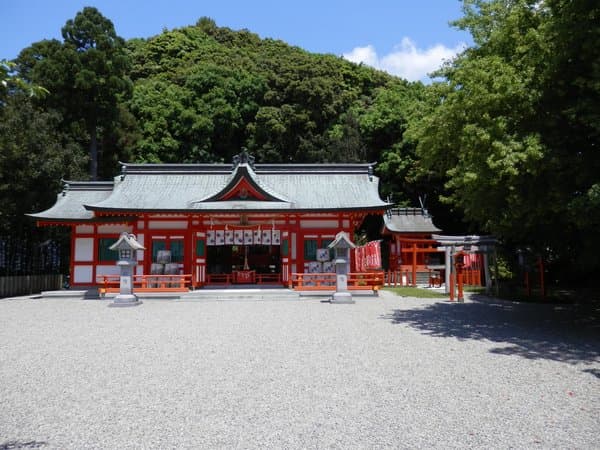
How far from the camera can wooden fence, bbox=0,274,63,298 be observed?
19453 mm

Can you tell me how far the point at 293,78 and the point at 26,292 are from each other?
2542 centimetres

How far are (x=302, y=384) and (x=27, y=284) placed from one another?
65.0 ft

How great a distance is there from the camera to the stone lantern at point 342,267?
51.2 feet

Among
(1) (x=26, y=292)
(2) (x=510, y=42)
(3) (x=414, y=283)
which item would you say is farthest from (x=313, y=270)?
(1) (x=26, y=292)

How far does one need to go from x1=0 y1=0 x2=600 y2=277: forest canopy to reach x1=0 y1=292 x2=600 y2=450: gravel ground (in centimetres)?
302

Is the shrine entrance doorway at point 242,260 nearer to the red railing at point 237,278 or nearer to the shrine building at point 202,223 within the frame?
the red railing at point 237,278

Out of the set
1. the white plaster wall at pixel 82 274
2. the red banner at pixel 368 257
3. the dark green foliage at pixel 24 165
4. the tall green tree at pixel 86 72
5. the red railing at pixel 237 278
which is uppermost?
the tall green tree at pixel 86 72

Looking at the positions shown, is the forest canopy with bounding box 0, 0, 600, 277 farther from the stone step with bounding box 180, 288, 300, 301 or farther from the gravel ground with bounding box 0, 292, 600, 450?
the stone step with bounding box 180, 288, 300, 301

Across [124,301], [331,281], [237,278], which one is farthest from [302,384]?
[237,278]

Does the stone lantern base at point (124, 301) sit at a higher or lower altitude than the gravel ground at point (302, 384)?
higher

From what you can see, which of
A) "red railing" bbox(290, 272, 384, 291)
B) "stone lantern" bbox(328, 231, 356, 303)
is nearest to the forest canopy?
"stone lantern" bbox(328, 231, 356, 303)

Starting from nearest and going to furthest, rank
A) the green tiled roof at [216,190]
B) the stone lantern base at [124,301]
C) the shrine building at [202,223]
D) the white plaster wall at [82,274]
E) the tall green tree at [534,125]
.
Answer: the tall green tree at [534,125], the stone lantern base at [124,301], the shrine building at [202,223], the green tiled roof at [216,190], the white plaster wall at [82,274]

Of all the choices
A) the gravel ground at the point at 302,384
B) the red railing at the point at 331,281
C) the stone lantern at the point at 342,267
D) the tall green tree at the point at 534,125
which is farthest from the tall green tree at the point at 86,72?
the tall green tree at the point at 534,125

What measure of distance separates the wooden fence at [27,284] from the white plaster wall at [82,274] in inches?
114
